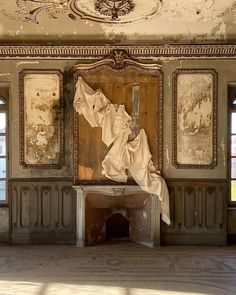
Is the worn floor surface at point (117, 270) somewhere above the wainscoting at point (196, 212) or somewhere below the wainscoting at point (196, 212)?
below

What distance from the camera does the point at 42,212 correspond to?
19.5 feet

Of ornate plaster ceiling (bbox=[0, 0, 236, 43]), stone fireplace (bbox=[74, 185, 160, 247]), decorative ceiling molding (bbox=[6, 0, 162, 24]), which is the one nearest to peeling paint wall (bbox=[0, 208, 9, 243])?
stone fireplace (bbox=[74, 185, 160, 247])

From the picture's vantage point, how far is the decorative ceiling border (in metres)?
5.78

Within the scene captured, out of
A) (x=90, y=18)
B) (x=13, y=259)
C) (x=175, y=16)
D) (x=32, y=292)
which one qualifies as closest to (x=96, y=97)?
(x=90, y=18)

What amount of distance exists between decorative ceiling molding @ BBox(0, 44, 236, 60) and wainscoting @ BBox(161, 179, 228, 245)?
181cm

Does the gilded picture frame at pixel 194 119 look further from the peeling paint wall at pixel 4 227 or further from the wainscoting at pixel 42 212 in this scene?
the peeling paint wall at pixel 4 227

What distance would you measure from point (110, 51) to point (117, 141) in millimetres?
1286

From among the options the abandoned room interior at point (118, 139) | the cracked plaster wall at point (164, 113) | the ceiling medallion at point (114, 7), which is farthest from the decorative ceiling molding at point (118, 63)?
the ceiling medallion at point (114, 7)

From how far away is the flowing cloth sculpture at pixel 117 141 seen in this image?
5762 millimetres

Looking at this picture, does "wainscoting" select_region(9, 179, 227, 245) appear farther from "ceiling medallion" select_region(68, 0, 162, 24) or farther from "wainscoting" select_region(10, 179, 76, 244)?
"ceiling medallion" select_region(68, 0, 162, 24)

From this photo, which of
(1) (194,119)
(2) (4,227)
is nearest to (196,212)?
(1) (194,119)

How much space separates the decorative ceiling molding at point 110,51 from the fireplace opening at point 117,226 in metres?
2.42

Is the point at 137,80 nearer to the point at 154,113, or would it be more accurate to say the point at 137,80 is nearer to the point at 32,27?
the point at 154,113

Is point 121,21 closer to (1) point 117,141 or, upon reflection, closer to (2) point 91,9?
(2) point 91,9
